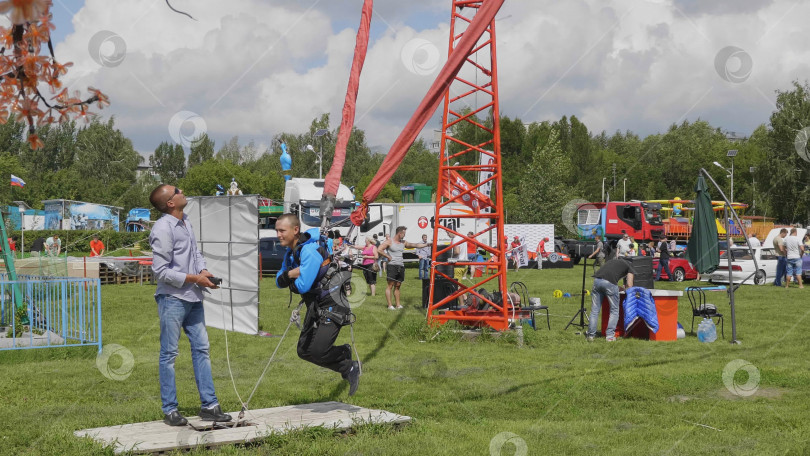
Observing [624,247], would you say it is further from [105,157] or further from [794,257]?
[105,157]

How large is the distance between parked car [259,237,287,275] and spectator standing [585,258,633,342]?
56.5 feet

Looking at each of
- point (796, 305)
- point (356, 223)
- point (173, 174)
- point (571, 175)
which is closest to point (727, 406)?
point (356, 223)

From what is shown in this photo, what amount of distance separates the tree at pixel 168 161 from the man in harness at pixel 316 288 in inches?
2909

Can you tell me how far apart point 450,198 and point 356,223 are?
6.11 m

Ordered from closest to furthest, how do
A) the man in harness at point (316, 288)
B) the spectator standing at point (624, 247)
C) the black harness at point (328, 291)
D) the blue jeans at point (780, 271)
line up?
1. the man in harness at point (316, 288)
2. the black harness at point (328, 291)
3. the blue jeans at point (780, 271)
4. the spectator standing at point (624, 247)

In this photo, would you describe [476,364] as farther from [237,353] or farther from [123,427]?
[123,427]

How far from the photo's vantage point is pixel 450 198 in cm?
1293

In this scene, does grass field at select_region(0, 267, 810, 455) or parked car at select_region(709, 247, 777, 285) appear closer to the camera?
grass field at select_region(0, 267, 810, 455)

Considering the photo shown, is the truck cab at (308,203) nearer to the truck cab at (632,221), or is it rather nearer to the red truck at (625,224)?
the red truck at (625,224)

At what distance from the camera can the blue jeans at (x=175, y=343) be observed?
5.97 metres

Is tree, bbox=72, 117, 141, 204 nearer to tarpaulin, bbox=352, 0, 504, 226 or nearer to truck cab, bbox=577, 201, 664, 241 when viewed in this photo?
truck cab, bbox=577, 201, 664, 241

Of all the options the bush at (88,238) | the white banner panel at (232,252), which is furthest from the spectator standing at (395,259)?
the bush at (88,238)

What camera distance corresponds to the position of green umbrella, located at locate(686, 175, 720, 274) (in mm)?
12195

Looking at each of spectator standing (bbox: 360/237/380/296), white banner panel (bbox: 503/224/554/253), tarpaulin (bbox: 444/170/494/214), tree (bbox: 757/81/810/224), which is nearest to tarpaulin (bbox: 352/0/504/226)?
tarpaulin (bbox: 444/170/494/214)
